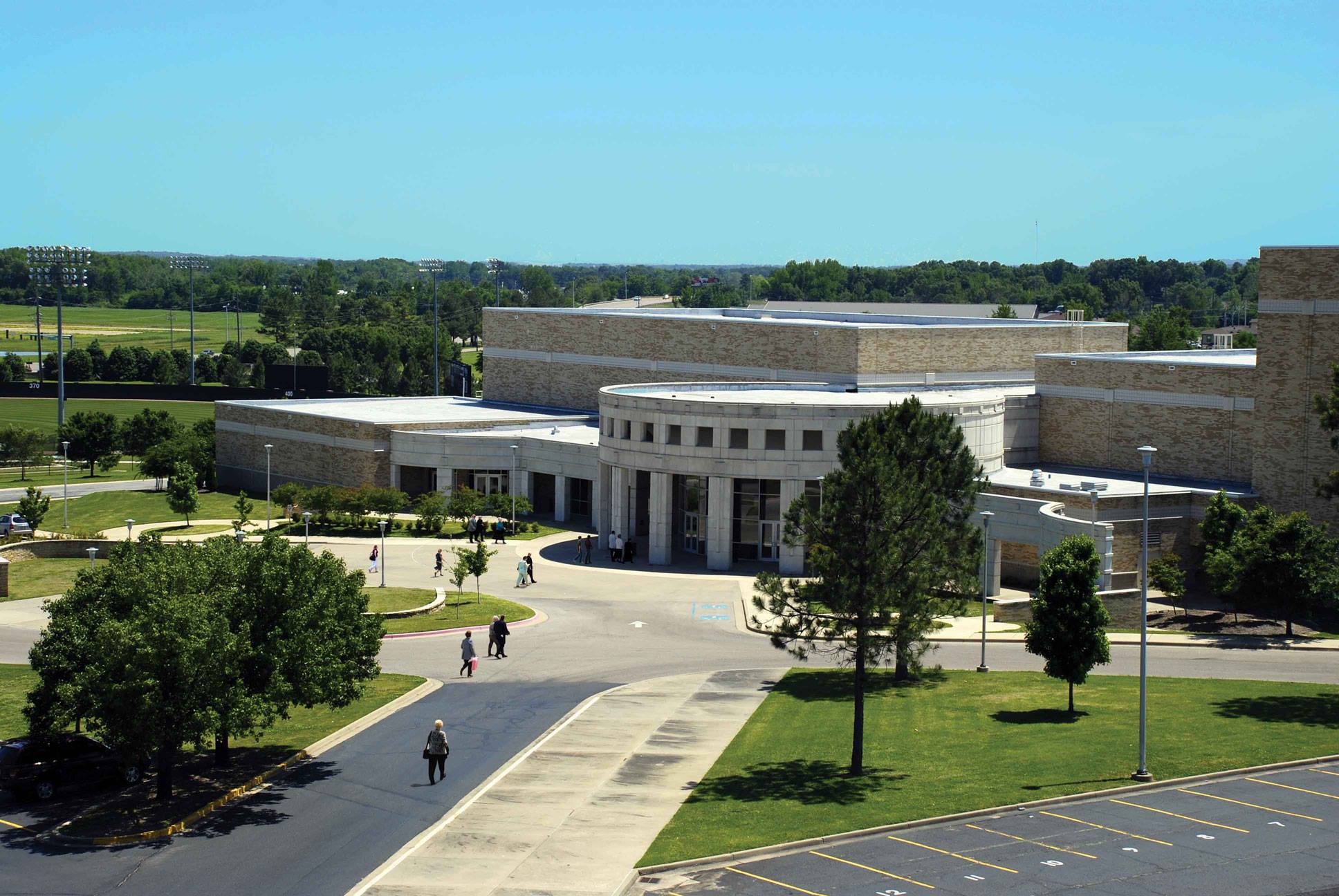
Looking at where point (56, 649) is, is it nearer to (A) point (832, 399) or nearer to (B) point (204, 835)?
(B) point (204, 835)

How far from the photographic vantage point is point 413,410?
321 ft

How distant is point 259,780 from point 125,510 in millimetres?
57851

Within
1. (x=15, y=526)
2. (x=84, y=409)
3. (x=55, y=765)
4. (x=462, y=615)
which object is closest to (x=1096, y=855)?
(x=55, y=765)

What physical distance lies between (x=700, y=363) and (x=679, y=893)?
6313 cm

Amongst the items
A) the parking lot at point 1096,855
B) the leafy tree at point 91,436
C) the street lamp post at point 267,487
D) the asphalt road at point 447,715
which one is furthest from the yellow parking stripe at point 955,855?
the leafy tree at point 91,436

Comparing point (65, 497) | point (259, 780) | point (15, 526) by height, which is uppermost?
point (65, 497)

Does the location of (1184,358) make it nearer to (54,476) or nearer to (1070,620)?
(1070,620)

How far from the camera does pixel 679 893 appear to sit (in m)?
26.0

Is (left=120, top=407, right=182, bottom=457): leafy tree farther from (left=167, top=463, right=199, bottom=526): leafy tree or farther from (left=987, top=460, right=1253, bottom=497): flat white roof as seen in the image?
(left=987, top=460, right=1253, bottom=497): flat white roof

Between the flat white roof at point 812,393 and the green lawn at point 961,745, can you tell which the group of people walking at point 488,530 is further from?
the green lawn at point 961,745

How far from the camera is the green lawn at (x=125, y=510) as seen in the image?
81375 mm

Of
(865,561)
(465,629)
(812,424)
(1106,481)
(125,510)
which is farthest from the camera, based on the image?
(125,510)

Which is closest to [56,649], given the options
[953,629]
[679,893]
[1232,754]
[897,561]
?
[679,893]

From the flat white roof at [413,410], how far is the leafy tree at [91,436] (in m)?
13.6
